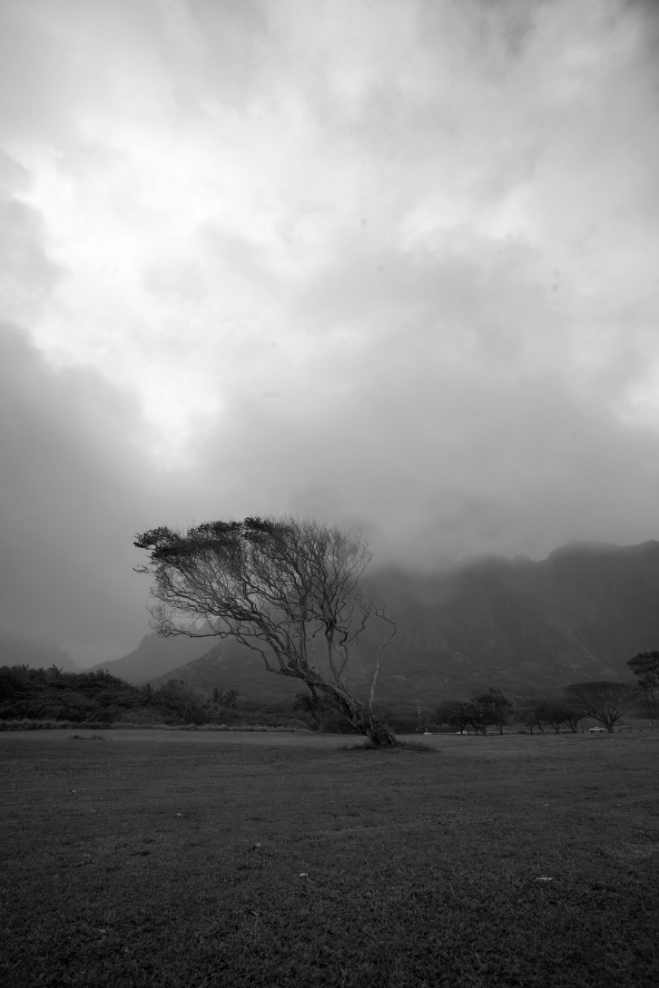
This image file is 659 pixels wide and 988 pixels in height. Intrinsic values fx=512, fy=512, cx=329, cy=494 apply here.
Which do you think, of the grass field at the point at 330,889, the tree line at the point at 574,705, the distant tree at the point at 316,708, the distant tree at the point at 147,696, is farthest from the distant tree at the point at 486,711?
the grass field at the point at 330,889

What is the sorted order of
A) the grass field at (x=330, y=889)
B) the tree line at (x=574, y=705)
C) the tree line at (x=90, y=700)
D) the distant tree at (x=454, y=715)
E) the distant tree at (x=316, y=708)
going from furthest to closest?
the distant tree at (x=454, y=715) → the tree line at (x=574, y=705) → the distant tree at (x=316, y=708) → the tree line at (x=90, y=700) → the grass field at (x=330, y=889)

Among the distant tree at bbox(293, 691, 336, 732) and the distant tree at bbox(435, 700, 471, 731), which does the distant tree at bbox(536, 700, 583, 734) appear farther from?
the distant tree at bbox(293, 691, 336, 732)

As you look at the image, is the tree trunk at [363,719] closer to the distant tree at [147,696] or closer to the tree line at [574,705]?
the distant tree at [147,696]

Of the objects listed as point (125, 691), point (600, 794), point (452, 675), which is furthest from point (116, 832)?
point (452, 675)

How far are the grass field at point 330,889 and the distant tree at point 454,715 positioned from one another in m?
62.9

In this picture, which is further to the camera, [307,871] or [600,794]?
[600,794]

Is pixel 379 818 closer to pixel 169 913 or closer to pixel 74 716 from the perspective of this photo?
pixel 169 913

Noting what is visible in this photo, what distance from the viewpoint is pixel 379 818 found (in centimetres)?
966

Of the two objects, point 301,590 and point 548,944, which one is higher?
point 301,590

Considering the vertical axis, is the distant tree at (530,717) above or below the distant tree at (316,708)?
below

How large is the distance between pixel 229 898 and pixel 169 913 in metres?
0.66

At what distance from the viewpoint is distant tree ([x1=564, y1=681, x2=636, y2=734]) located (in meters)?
63.1

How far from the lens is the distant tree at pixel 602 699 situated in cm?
6307

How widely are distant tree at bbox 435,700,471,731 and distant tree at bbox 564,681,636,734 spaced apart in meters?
14.6
